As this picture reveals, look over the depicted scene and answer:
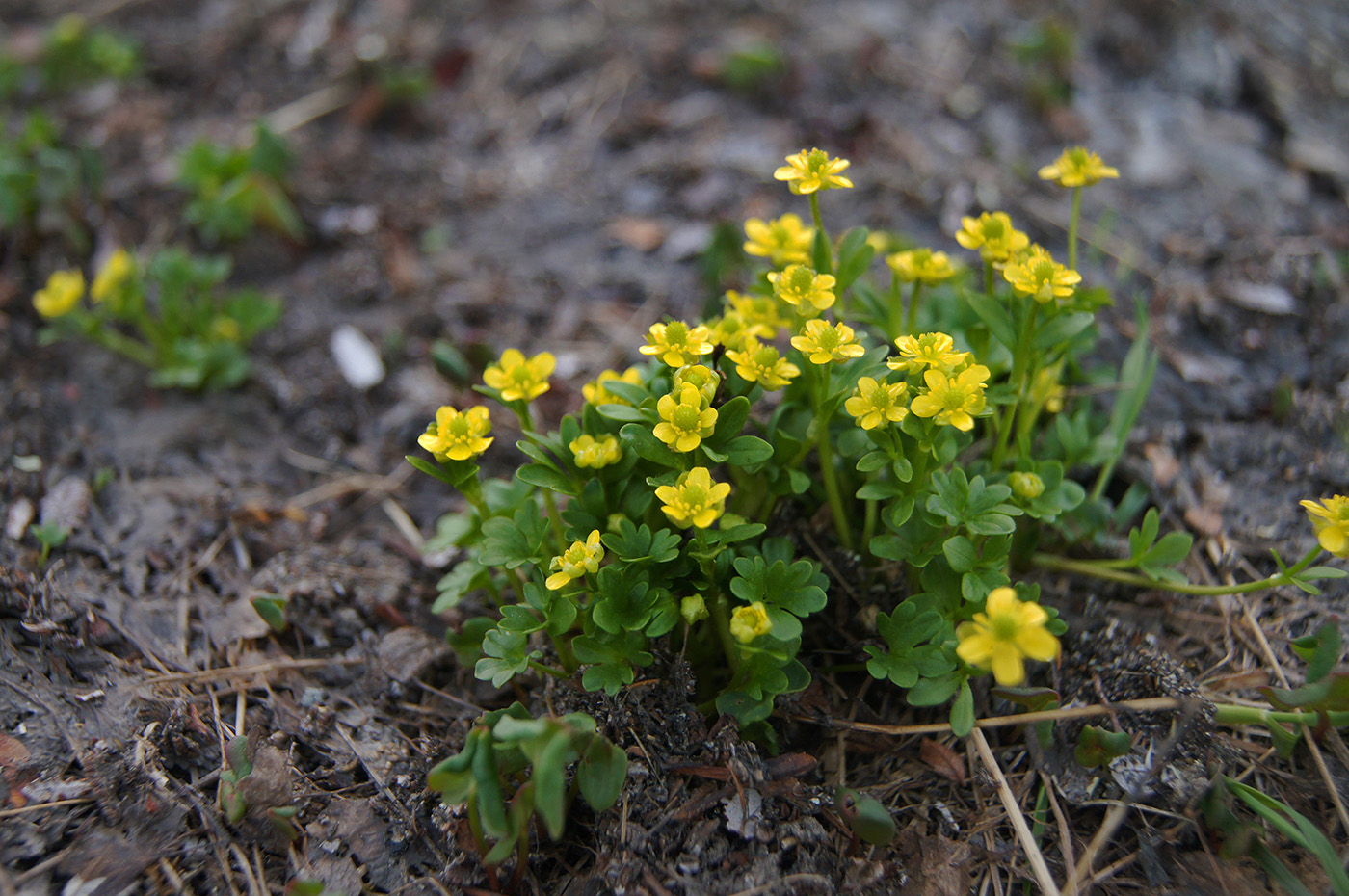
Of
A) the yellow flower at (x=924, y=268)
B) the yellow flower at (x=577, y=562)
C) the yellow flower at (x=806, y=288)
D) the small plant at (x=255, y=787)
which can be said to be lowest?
the small plant at (x=255, y=787)

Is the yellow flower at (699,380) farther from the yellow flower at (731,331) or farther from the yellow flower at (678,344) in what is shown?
the yellow flower at (731,331)

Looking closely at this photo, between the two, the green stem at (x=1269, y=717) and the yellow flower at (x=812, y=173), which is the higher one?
the yellow flower at (x=812, y=173)

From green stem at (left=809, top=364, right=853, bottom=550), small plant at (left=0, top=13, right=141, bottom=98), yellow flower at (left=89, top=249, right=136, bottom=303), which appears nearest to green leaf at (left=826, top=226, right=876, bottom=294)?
green stem at (left=809, top=364, right=853, bottom=550)

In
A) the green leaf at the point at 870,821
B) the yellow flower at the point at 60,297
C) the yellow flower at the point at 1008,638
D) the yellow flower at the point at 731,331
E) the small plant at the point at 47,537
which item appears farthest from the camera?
the yellow flower at the point at 60,297

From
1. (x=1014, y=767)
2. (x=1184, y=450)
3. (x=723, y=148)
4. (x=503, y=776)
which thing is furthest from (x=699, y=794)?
(x=723, y=148)

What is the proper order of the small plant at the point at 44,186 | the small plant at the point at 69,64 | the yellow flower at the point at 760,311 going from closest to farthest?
the yellow flower at the point at 760,311 < the small plant at the point at 44,186 < the small plant at the point at 69,64

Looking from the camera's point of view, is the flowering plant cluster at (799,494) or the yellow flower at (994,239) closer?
the flowering plant cluster at (799,494)

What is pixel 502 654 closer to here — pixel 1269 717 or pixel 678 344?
pixel 678 344

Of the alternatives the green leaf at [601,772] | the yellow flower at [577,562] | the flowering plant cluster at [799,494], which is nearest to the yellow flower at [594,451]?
the flowering plant cluster at [799,494]

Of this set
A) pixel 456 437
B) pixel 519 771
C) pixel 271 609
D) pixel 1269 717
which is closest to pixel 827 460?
pixel 456 437
